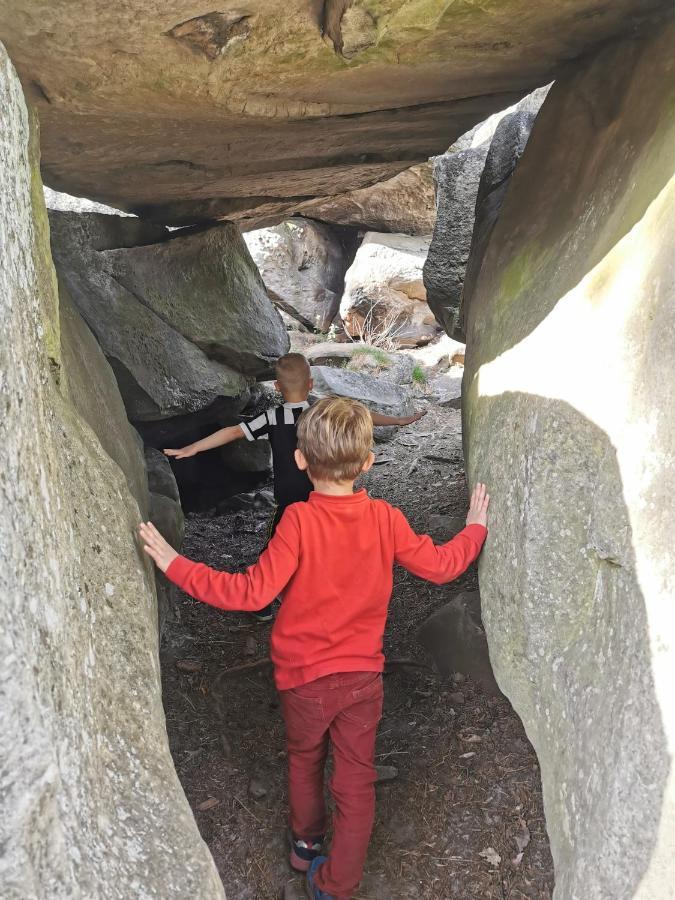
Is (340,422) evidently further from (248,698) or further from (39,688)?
(248,698)

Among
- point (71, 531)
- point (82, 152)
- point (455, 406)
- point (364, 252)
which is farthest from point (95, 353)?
point (364, 252)

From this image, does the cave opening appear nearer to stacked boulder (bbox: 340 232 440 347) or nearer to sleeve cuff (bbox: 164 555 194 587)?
sleeve cuff (bbox: 164 555 194 587)

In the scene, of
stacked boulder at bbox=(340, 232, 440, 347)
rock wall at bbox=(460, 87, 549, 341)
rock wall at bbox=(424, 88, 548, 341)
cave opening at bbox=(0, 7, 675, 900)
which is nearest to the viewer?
cave opening at bbox=(0, 7, 675, 900)

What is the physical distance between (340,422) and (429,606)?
205 cm

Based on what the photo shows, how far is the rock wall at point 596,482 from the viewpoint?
75.3 inches

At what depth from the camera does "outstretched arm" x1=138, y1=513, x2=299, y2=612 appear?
2.58 m

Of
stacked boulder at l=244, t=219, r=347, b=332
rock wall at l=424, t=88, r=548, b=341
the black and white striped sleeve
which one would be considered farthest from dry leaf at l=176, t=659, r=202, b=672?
stacked boulder at l=244, t=219, r=347, b=332

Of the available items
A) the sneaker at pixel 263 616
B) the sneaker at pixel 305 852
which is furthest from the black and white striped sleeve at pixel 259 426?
the sneaker at pixel 305 852

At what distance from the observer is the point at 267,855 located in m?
2.98

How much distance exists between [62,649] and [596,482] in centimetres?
151

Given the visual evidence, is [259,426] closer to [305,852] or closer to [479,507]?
[479,507]

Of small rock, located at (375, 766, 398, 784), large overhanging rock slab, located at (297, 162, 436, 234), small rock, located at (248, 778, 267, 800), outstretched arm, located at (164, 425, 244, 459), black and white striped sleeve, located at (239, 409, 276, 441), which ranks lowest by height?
small rock, located at (248, 778, 267, 800)

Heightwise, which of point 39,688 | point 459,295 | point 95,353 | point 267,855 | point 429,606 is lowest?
point 267,855

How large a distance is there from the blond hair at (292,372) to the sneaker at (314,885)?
2108 millimetres
